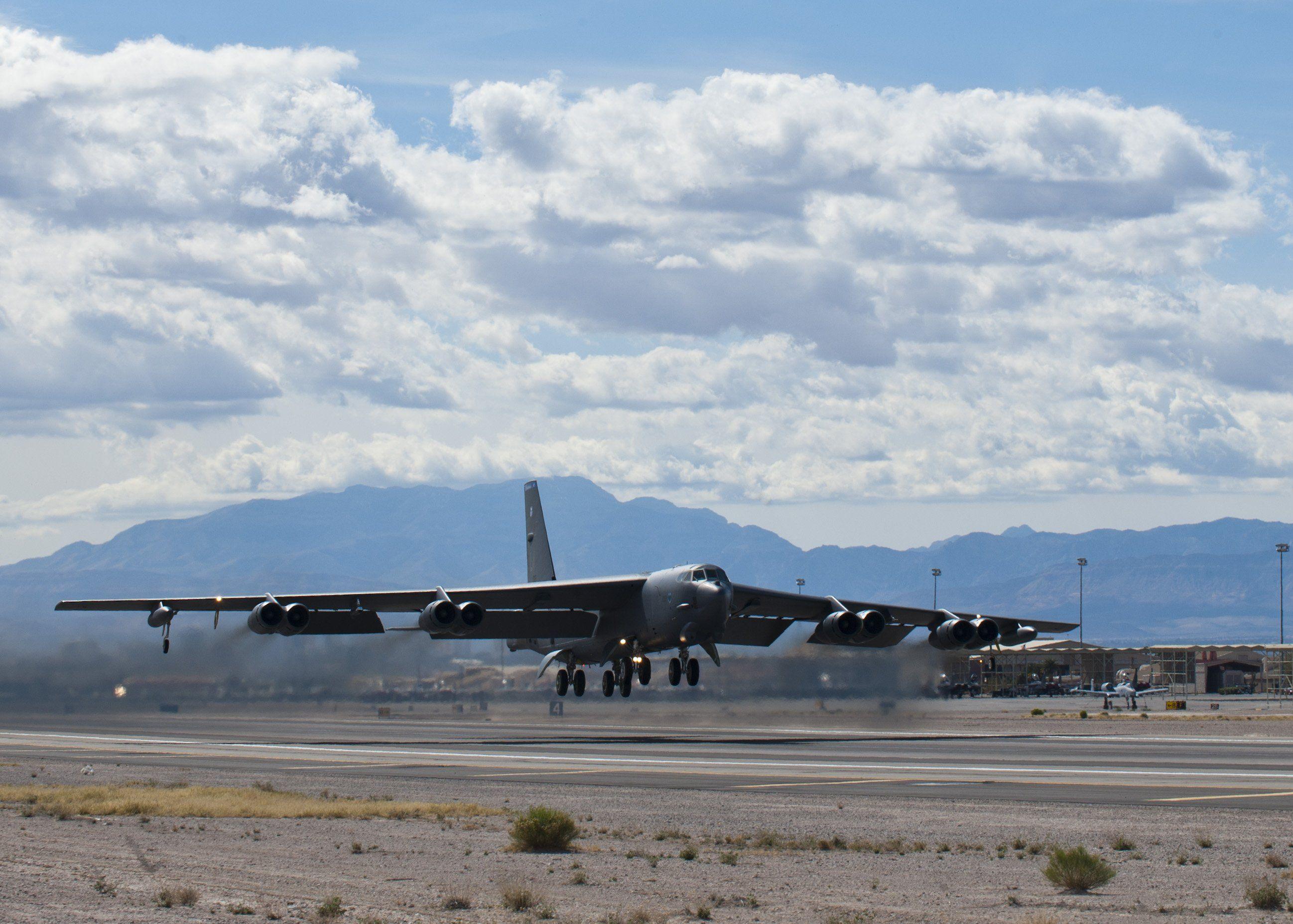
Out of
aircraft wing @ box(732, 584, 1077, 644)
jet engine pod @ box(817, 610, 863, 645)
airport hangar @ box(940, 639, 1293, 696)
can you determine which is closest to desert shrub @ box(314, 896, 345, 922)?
jet engine pod @ box(817, 610, 863, 645)

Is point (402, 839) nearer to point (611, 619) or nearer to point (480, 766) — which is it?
point (480, 766)

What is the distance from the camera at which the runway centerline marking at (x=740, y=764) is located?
34.8m

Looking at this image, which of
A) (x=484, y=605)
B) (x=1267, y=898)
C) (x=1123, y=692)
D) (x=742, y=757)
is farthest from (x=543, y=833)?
(x=1123, y=692)

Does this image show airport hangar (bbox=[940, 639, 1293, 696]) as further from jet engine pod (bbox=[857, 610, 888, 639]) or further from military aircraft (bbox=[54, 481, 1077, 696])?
jet engine pod (bbox=[857, 610, 888, 639])

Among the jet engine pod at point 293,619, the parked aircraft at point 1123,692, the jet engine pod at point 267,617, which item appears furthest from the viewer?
the parked aircraft at point 1123,692

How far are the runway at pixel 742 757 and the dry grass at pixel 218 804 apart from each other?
6.04 m

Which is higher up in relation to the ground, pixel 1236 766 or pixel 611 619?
pixel 611 619

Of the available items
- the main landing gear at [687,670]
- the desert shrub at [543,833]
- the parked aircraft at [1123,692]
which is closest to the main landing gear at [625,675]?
the main landing gear at [687,670]

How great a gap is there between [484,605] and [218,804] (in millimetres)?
29530

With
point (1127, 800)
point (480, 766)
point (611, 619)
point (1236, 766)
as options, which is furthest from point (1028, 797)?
point (611, 619)

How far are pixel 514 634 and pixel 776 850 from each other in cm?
3969

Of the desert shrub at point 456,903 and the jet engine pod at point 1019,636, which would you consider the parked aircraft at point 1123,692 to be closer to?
the jet engine pod at point 1019,636

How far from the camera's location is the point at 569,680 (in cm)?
6250

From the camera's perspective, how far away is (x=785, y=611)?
62469mm
